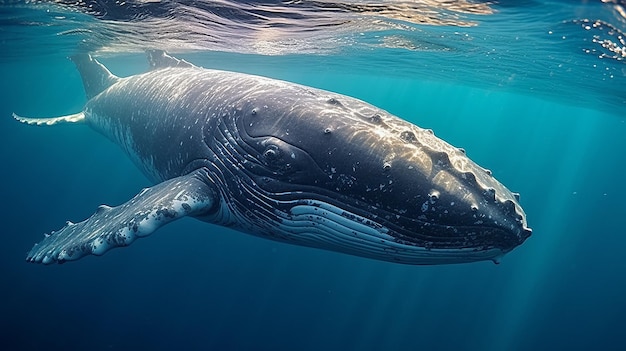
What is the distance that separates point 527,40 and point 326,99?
1303cm

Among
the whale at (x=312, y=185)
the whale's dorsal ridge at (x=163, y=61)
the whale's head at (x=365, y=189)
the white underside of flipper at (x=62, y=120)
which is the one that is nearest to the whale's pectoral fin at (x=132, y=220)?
the whale at (x=312, y=185)

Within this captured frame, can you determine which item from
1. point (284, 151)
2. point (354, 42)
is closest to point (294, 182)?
point (284, 151)

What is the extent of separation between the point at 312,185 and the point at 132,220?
2.43 m

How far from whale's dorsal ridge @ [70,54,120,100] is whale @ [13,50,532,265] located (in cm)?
709

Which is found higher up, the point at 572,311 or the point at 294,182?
the point at 294,182

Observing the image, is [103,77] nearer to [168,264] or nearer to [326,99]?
[326,99]

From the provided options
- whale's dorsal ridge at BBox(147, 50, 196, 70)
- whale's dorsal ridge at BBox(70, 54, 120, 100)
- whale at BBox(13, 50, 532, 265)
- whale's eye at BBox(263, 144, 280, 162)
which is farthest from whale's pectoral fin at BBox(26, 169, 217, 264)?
whale's dorsal ridge at BBox(70, 54, 120, 100)

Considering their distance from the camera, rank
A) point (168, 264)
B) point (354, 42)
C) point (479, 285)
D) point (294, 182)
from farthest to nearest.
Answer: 1. point (479, 285)
2. point (168, 264)
3. point (354, 42)
4. point (294, 182)

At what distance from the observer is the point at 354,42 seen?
19984mm

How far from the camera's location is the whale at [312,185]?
461 centimetres

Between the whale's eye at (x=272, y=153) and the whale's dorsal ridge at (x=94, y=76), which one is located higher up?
the whale's eye at (x=272, y=153)

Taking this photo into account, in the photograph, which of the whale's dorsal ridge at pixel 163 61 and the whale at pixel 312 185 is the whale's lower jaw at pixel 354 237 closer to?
the whale at pixel 312 185

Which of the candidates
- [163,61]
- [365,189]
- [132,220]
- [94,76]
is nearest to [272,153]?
[365,189]

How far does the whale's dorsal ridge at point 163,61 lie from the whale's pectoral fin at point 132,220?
5004 mm
